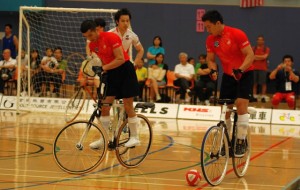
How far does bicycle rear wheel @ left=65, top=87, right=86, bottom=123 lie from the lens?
1691cm

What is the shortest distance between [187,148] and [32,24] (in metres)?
13.0

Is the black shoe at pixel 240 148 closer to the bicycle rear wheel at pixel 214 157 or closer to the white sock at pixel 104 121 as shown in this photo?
the bicycle rear wheel at pixel 214 157

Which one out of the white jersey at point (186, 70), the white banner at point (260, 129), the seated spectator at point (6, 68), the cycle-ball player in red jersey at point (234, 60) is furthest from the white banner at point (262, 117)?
the cycle-ball player in red jersey at point (234, 60)

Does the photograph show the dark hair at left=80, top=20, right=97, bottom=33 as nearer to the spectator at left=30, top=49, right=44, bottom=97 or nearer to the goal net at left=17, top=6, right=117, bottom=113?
the goal net at left=17, top=6, right=117, bottom=113

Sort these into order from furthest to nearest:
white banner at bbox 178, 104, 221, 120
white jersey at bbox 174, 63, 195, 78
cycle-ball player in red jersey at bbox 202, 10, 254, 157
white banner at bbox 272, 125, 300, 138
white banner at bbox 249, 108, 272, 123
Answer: white jersey at bbox 174, 63, 195, 78 < white banner at bbox 178, 104, 221, 120 < white banner at bbox 249, 108, 272, 123 < white banner at bbox 272, 125, 300, 138 < cycle-ball player in red jersey at bbox 202, 10, 254, 157

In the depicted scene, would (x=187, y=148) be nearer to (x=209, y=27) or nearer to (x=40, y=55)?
(x=209, y=27)

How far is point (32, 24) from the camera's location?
2448 cm

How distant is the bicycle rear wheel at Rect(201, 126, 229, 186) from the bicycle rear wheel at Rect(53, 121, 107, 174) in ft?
4.65

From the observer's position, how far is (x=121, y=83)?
10.2 m

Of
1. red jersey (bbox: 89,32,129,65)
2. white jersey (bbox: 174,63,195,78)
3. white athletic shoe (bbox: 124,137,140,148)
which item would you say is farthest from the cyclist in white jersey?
white jersey (bbox: 174,63,195,78)

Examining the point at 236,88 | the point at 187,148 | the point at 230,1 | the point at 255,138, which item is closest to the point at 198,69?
the point at 230,1

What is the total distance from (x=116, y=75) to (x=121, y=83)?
133mm

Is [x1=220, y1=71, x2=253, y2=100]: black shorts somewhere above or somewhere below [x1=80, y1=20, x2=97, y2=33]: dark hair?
below

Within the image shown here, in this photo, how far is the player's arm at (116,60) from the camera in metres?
9.85
